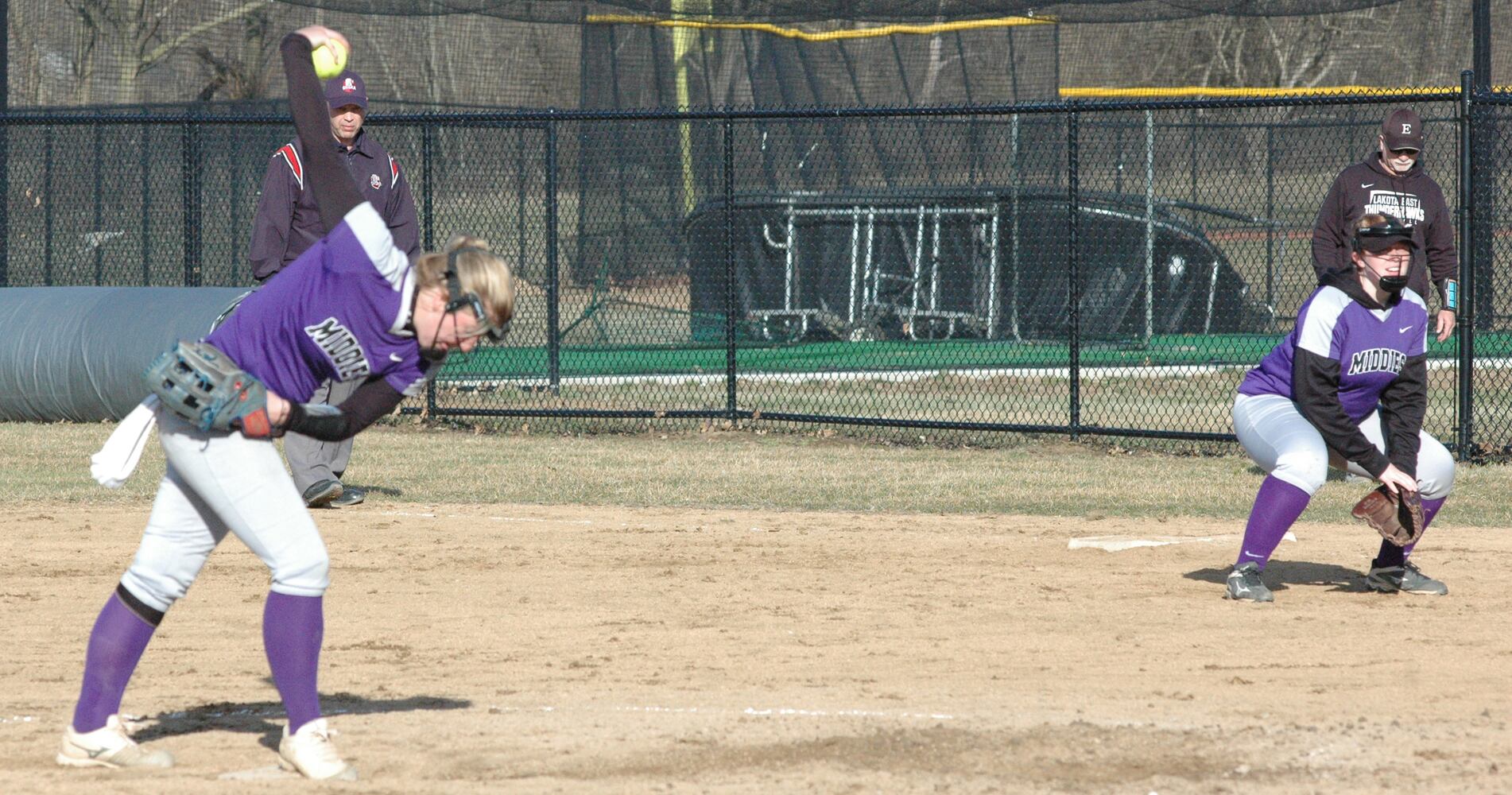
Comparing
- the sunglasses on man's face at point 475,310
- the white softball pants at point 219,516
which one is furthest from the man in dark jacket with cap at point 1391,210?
the white softball pants at point 219,516

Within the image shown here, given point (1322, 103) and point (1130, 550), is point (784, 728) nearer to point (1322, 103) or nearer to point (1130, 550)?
point (1130, 550)

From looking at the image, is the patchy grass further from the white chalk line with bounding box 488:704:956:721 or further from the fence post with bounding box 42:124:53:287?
the white chalk line with bounding box 488:704:956:721

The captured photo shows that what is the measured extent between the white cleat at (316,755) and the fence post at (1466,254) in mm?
8137

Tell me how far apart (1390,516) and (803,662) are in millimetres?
2463

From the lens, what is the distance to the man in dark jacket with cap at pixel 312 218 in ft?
26.6

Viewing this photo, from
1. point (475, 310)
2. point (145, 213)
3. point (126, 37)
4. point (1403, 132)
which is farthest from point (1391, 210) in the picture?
point (126, 37)

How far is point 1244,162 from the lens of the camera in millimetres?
19766

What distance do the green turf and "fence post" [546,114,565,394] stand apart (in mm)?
275

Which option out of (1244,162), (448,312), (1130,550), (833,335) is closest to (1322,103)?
(1130,550)

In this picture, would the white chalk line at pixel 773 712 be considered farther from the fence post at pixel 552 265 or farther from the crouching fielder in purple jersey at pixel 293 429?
the fence post at pixel 552 265

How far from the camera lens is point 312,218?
8258mm

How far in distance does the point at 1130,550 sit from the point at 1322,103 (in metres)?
3.87

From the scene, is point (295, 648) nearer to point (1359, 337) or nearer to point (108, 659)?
point (108, 659)

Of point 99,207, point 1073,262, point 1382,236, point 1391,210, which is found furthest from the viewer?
point 99,207
